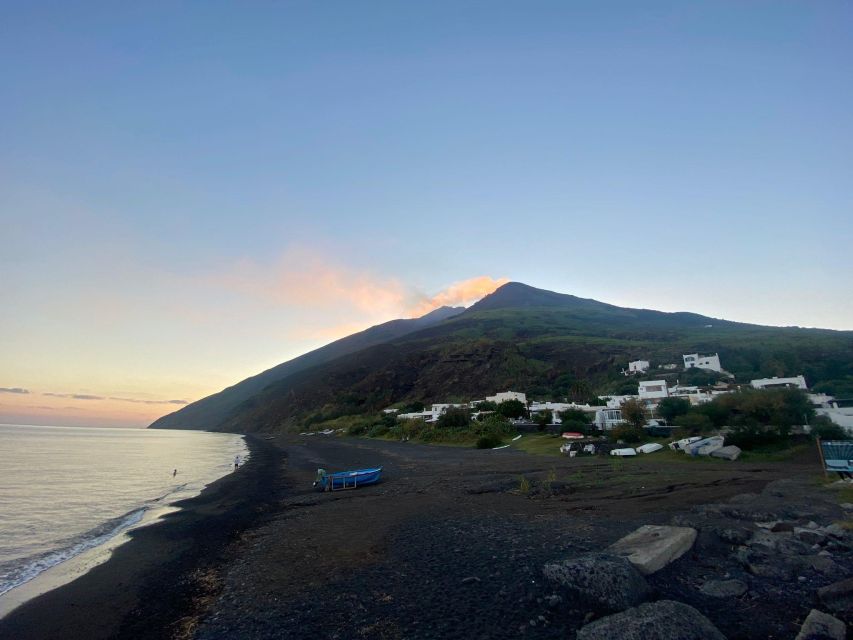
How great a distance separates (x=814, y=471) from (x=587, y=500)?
39.2 ft

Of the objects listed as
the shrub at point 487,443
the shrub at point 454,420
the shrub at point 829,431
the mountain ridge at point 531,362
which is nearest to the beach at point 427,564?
the shrub at point 829,431

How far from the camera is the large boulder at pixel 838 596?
287 inches

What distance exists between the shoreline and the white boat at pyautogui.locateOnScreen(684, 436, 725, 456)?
2432 centimetres

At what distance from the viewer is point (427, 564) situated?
37.1 feet

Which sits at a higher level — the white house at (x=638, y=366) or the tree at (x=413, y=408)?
the white house at (x=638, y=366)

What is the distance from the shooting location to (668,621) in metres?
6.44

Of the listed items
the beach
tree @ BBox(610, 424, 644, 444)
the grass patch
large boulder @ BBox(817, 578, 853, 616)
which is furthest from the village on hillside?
large boulder @ BBox(817, 578, 853, 616)

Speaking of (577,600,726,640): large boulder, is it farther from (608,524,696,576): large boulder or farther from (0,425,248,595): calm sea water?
(0,425,248,595): calm sea water

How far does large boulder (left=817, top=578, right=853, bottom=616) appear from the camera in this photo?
730 cm

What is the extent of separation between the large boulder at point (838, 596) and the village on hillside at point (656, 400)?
26.3 m

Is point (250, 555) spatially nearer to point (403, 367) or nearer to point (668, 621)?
point (668, 621)

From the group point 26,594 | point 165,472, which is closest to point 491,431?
point 165,472

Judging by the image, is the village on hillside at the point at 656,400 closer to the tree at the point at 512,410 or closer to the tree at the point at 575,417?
the tree at the point at 575,417

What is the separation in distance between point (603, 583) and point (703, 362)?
108 metres
